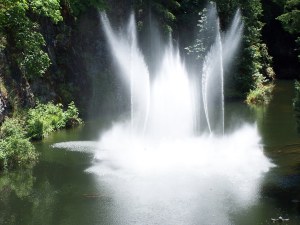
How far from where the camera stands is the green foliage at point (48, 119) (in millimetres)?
24281

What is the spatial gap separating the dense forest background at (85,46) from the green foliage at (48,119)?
73 centimetres

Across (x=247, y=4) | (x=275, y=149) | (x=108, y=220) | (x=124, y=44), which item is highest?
(x=247, y=4)

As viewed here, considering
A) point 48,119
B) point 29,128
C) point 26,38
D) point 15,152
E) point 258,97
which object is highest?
point 26,38

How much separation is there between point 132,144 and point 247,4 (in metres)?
21.3

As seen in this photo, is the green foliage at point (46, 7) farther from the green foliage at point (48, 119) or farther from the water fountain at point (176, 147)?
the water fountain at point (176, 147)

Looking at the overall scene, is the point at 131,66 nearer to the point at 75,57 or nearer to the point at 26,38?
the point at 75,57

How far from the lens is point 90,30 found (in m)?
33.7

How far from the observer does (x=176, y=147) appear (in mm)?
22156

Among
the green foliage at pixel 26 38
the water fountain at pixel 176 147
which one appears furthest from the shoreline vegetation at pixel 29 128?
the water fountain at pixel 176 147

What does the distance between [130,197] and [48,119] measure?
11623 mm

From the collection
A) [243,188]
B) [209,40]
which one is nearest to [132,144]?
[243,188]

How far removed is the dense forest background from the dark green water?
5159 mm

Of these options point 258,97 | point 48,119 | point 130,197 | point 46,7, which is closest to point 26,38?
point 46,7

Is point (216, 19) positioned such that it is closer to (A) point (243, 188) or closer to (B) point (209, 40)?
(B) point (209, 40)
